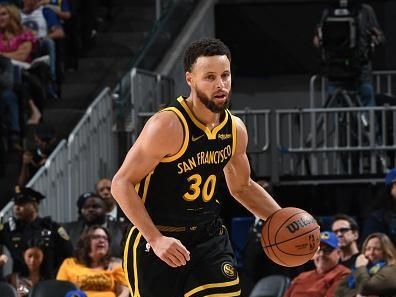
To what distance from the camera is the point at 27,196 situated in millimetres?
13453

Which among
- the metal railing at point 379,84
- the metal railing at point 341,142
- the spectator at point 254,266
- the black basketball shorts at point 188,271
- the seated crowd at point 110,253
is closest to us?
the black basketball shorts at point 188,271

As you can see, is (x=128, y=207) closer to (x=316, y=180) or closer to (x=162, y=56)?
(x=316, y=180)

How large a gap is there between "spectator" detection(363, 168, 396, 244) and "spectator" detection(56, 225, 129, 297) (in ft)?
8.04

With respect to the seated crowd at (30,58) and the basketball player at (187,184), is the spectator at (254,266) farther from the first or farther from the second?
the basketball player at (187,184)

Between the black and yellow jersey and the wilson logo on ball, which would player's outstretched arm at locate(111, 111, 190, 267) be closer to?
the black and yellow jersey

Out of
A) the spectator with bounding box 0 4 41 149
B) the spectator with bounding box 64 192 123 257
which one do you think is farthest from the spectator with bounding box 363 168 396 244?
the spectator with bounding box 0 4 41 149

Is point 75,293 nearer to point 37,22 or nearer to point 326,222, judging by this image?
point 326,222

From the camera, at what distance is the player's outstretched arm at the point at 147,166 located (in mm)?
7551

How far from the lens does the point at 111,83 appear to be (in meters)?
17.3

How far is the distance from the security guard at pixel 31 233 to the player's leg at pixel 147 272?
16.8ft

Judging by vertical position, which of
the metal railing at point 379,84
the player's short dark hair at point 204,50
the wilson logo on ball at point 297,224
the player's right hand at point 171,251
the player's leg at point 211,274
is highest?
the metal railing at point 379,84

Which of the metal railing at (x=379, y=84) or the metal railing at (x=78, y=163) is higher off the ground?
the metal railing at (x=379, y=84)

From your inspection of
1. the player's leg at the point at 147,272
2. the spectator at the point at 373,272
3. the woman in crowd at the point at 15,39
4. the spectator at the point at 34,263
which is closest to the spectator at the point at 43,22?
the woman in crowd at the point at 15,39

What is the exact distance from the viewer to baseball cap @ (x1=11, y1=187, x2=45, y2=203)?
13.4m
